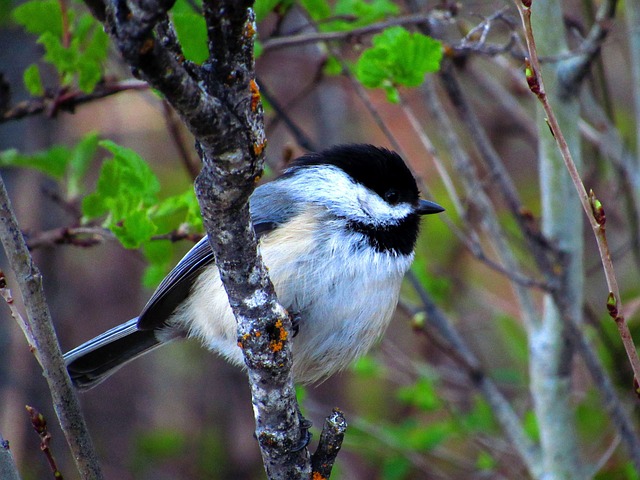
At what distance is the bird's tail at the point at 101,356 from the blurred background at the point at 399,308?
0.51 metres

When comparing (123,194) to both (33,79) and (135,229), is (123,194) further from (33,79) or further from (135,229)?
(33,79)

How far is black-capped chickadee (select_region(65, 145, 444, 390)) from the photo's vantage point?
70.7 inches

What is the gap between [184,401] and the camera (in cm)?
418

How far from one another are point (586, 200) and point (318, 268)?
83 cm

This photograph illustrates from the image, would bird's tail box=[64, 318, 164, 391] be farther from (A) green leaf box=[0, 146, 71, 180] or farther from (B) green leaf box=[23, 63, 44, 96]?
(B) green leaf box=[23, 63, 44, 96]

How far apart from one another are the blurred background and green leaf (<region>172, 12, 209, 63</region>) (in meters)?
0.56

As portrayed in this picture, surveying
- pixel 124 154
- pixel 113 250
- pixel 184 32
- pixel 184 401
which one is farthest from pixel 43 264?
pixel 184 32

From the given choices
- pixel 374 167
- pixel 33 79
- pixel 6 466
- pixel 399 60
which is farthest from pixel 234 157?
pixel 33 79

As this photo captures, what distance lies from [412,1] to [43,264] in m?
2.26

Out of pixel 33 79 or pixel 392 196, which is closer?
pixel 33 79

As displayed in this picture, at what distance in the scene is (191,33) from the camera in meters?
1.66

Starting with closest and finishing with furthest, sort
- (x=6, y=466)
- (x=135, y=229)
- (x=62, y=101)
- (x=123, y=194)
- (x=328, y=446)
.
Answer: (x=6, y=466)
(x=328, y=446)
(x=135, y=229)
(x=123, y=194)
(x=62, y=101)

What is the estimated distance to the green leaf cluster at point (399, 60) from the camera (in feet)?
5.79

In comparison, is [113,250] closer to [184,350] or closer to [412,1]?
[184,350]
